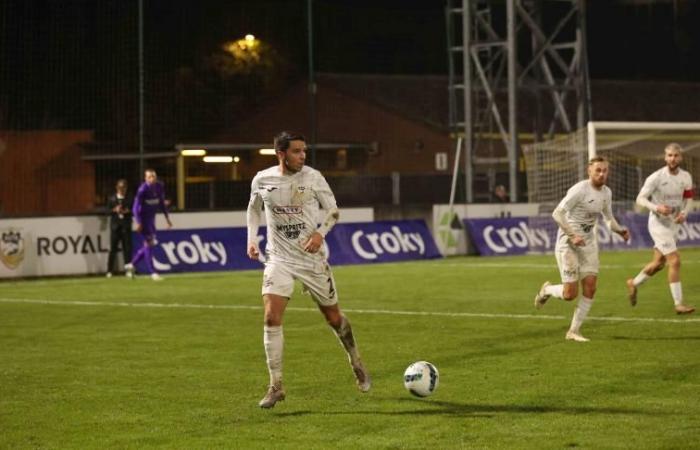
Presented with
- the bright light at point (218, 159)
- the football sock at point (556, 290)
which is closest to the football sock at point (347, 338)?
the football sock at point (556, 290)

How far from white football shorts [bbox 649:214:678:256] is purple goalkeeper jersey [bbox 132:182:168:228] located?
11.8 metres

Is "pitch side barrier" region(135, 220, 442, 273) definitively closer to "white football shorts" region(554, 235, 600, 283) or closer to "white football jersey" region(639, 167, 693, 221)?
"white football jersey" region(639, 167, 693, 221)

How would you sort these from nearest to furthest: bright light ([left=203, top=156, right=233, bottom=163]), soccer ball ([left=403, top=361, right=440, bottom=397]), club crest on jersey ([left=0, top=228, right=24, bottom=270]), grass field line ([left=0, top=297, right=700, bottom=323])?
soccer ball ([left=403, top=361, right=440, bottom=397]) → grass field line ([left=0, top=297, right=700, bottom=323]) → club crest on jersey ([left=0, top=228, right=24, bottom=270]) → bright light ([left=203, top=156, right=233, bottom=163])

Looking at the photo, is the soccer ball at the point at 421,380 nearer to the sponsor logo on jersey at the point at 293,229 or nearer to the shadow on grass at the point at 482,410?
the shadow on grass at the point at 482,410

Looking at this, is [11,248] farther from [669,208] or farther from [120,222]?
[669,208]

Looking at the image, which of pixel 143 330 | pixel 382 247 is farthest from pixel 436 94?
pixel 143 330

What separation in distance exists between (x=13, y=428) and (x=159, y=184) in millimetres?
17546

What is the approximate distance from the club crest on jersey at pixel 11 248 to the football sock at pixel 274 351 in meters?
17.7

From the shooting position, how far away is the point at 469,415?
9.94m

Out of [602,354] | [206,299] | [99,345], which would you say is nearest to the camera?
[602,354]

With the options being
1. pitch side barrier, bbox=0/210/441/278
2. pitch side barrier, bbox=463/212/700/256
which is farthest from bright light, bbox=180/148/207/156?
pitch side barrier, bbox=463/212/700/256

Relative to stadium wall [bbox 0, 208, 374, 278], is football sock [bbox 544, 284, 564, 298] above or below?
below

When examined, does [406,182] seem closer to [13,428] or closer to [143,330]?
[143,330]

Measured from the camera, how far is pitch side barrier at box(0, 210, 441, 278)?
90.1ft
